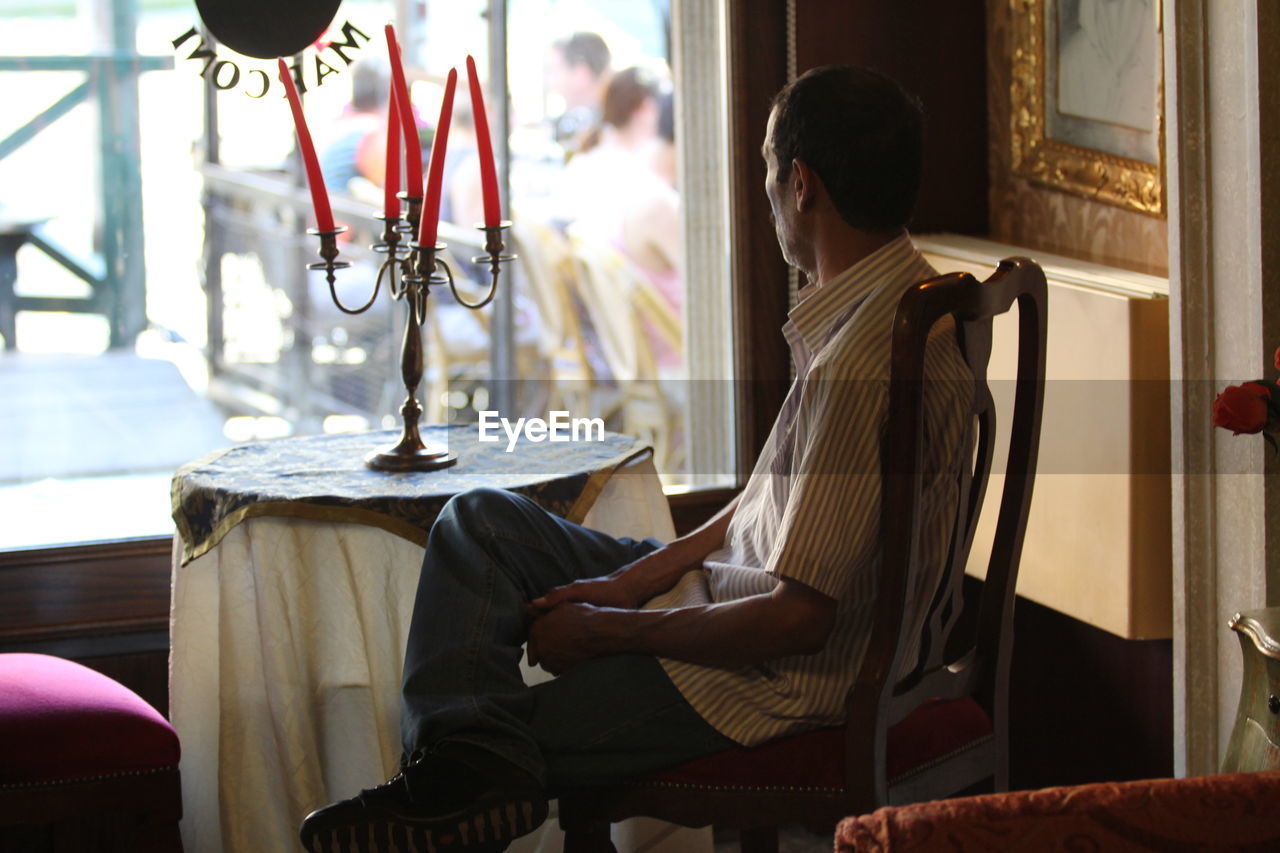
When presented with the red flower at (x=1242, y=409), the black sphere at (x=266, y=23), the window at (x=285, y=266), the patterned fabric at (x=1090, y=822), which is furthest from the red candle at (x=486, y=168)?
the patterned fabric at (x=1090, y=822)

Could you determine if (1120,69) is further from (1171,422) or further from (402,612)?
(402,612)

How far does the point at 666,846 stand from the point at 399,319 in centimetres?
128

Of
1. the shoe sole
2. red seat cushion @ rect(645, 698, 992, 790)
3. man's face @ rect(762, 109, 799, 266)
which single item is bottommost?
the shoe sole

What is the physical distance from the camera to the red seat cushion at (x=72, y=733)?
1826mm

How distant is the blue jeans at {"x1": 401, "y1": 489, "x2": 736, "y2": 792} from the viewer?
1.53m

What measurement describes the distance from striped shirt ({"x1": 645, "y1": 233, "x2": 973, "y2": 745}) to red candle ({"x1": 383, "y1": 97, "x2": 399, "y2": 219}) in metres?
0.78

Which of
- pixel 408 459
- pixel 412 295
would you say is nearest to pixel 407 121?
pixel 412 295

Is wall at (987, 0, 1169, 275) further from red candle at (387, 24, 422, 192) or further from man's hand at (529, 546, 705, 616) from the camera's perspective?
red candle at (387, 24, 422, 192)

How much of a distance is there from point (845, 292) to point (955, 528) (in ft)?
0.99

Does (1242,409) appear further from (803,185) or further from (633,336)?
(633,336)

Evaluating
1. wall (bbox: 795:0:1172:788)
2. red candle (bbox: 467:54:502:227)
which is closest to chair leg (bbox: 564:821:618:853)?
red candle (bbox: 467:54:502:227)

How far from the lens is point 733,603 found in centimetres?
157

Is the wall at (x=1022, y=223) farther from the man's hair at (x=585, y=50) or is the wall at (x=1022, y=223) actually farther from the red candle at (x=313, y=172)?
the red candle at (x=313, y=172)

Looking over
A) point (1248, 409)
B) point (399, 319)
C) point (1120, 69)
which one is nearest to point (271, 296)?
point (399, 319)
